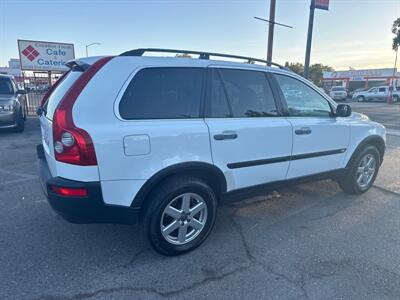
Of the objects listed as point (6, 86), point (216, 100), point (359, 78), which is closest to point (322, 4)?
point (216, 100)

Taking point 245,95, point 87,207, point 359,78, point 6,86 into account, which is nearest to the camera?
point 87,207

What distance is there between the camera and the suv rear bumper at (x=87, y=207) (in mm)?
2428

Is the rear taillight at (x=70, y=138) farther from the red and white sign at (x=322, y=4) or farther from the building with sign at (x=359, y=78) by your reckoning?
the building with sign at (x=359, y=78)

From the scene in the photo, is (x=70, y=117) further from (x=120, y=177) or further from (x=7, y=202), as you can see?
(x=7, y=202)

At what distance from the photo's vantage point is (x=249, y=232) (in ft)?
11.2

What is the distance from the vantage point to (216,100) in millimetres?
2994

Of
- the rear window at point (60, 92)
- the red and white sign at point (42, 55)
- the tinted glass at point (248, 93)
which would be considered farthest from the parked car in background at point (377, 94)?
the rear window at point (60, 92)

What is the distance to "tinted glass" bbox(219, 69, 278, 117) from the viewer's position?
313 centimetres

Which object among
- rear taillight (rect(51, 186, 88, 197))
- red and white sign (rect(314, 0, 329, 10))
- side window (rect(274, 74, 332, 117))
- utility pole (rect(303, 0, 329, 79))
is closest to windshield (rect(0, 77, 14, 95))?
rear taillight (rect(51, 186, 88, 197))

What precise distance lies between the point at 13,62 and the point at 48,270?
65847 mm

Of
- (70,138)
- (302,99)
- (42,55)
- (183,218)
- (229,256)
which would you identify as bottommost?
(229,256)

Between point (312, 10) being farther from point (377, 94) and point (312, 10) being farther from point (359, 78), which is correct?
point (359, 78)

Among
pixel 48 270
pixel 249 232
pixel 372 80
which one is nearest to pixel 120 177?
pixel 48 270

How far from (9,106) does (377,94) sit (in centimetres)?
3415
